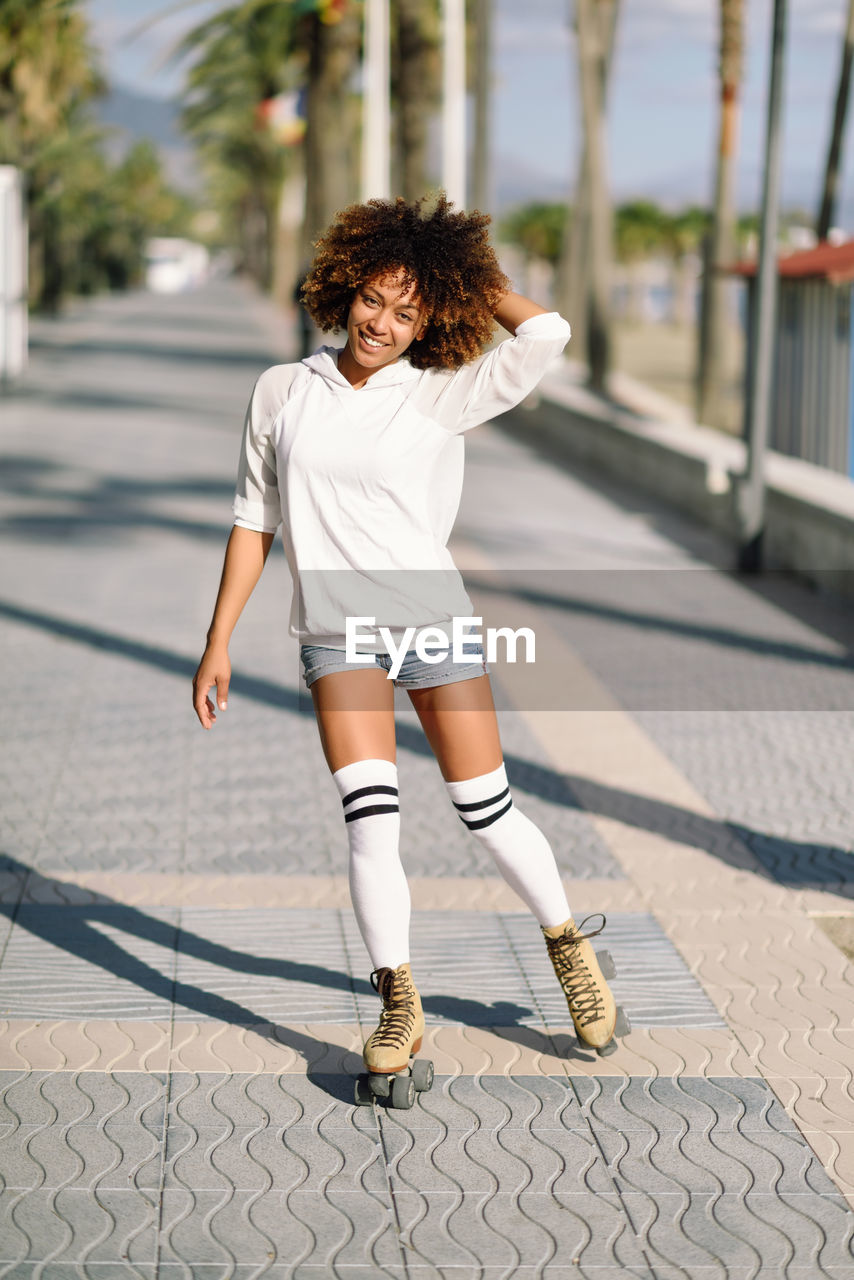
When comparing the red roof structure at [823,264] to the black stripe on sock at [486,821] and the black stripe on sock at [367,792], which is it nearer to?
the black stripe on sock at [486,821]

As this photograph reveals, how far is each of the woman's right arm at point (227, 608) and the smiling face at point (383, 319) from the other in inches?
17.5

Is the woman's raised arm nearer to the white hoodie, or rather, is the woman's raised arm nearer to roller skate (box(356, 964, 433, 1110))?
the white hoodie

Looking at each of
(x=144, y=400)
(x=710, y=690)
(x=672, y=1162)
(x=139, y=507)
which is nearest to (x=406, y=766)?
(x=710, y=690)

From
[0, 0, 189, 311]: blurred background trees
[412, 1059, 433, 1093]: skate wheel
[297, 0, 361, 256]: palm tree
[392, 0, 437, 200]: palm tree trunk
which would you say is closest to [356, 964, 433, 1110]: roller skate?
[412, 1059, 433, 1093]: skate wheel

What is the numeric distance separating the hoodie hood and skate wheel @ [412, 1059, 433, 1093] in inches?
55.7

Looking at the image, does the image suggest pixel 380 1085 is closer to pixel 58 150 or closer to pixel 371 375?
pixel 371 375

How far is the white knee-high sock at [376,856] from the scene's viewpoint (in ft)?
11.6

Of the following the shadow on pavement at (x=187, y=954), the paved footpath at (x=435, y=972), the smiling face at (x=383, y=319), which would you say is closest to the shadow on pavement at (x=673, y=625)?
the paved footpath at (x=435, y=972)

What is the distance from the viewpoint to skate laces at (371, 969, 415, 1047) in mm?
3637

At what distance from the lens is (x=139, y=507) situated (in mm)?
13641

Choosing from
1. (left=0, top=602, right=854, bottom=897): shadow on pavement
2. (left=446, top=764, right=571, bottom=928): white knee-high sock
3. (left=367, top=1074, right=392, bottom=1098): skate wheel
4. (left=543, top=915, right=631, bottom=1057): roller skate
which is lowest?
(left=0, top=602, right=854, bottom=897): shadow on pavement

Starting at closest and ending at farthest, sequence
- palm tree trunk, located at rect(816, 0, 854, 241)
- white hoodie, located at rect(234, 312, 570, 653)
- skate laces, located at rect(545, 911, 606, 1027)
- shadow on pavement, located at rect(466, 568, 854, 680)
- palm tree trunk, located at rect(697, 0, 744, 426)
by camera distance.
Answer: white hoodie, located at rect(234, 312, 570, 653)
skate laces, located at rect(545, 911, 606, 1027)
shadow on pavement, located at rect(466, 568, 854, 680)
palm tree trunk, located at rect(816, 0, 854, 241)
palm tree trunk, located at rect(697, 0, 744, 426)

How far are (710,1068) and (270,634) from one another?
5438mm

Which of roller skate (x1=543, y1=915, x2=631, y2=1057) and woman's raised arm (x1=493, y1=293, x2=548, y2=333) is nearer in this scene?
woman's raised arm (x1=493, y1=293, x2=548, y2=333)
